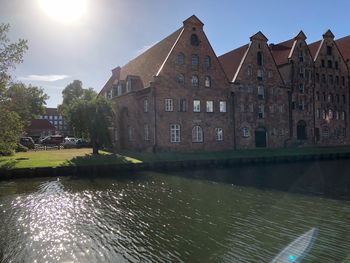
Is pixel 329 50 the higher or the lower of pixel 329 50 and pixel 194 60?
the higher

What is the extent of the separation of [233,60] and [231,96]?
310 inches

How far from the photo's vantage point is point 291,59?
184 ft

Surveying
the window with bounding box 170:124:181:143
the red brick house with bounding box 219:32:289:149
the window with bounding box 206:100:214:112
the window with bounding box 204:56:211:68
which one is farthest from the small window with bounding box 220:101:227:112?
the window with bounding box 170:124:181:143

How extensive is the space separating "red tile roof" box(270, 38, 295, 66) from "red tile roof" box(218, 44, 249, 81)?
8.01m

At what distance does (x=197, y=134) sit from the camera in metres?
45.5

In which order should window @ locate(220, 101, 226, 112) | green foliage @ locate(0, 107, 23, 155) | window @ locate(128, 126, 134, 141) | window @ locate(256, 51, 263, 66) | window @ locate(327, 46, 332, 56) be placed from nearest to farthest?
green foliage @ locate(0, 107, 23, 155)
window @ locate(220, 101, 226, 112)
window @ locate(128, 126, 134, 141)
window @ locate(256, 51, 263, 66)
window @ locate(327, 46, 332, 56)

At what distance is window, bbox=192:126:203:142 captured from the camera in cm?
4528

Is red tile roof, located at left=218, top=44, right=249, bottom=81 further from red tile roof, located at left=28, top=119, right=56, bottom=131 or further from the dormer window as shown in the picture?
red tile roof, located at left=28, top=119, right=56, bottom=131

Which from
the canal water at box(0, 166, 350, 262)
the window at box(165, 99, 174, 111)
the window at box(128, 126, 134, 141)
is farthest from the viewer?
the window at box(128, 126, 134, 141)

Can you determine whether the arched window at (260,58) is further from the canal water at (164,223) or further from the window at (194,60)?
the canal water at (164,223)

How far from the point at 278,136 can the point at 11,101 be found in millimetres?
37139

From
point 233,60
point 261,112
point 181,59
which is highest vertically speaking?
point 233,60

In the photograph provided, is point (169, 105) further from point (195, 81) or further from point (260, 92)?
point (260, 92)

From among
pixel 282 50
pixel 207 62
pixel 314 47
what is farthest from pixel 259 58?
pixel 314 47
